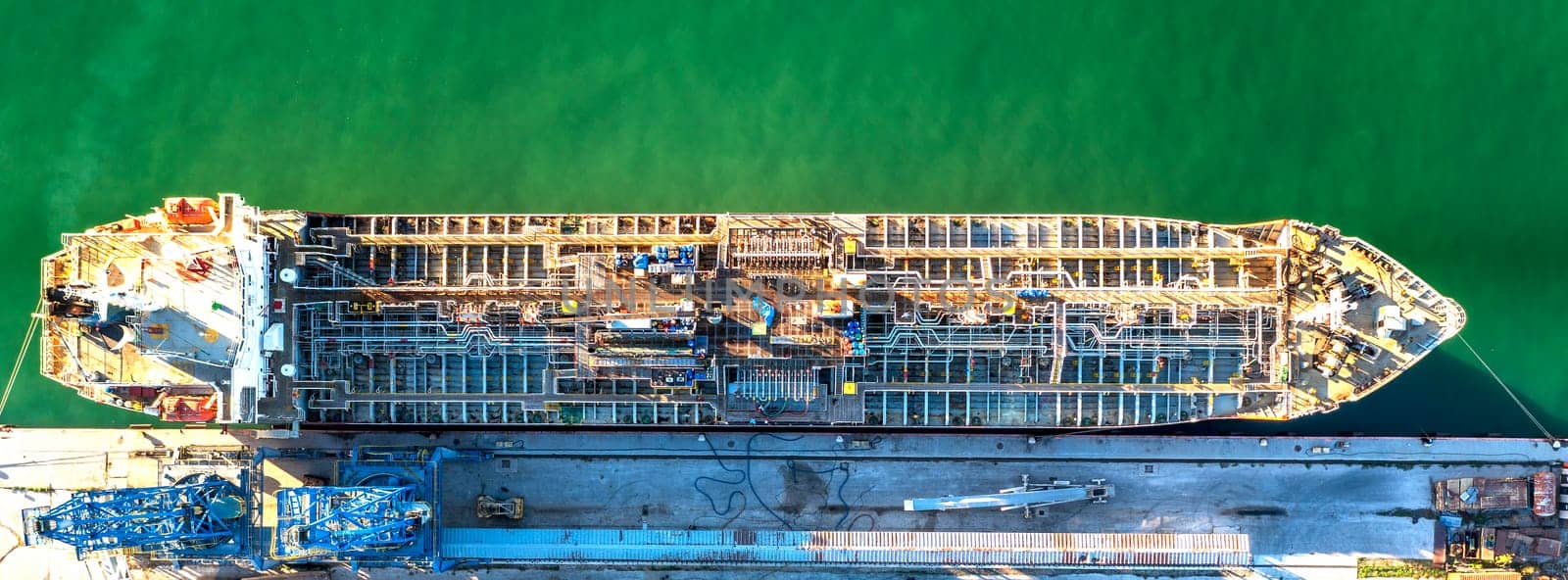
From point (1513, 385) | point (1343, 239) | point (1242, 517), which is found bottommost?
point (1242, 517)

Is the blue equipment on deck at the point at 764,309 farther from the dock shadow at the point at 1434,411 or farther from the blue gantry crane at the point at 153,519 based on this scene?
the blue gantry crane at the point at 153,519

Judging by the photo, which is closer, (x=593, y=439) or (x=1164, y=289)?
(x=1164, y=289)

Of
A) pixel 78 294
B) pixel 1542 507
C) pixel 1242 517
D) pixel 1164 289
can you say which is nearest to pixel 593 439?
pixel 78 294

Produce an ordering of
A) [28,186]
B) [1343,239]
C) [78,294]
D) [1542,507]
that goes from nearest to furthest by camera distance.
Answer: [78,294], [1343,239], [1542,507], [28,186]

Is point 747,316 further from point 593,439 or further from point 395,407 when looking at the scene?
point 395,407

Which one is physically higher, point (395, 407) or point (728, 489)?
point (395, 407)

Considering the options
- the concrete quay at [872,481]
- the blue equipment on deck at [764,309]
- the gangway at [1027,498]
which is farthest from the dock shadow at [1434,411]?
the blue equipment on deck at [764,309]

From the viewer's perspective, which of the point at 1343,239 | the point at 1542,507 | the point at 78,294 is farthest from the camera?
the point at 1542,507

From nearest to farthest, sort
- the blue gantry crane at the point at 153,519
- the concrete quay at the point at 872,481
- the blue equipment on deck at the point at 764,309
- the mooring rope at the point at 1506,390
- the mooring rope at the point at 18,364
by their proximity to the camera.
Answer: the blue equipment on deck at the point at 764,309 → the blue gantry crane at the point at 153,519 → the concrete quay at the point at 872,481 → the mooring rope at the point at 1506,390 → the mooring rope at the point at 18,364
